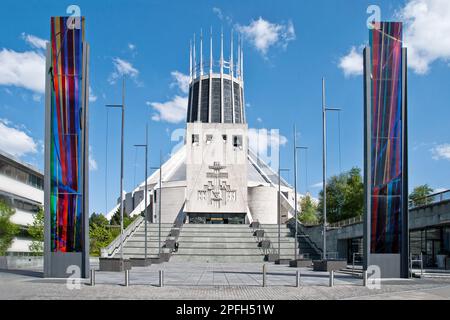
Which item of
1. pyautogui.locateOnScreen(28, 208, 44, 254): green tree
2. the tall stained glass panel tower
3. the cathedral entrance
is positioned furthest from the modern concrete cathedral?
the tall stained glass panel tower

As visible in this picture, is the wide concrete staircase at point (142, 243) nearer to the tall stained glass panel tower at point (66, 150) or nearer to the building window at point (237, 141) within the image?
the building window at point (237, 141)

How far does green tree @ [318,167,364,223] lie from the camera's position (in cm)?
6072

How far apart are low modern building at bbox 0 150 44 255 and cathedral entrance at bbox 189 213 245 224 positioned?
23.1m

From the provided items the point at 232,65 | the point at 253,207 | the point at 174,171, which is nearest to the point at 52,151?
the point at 253,207

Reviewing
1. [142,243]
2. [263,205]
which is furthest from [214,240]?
[263,205]

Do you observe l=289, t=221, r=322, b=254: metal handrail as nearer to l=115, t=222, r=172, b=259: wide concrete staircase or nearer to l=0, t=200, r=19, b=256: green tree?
l=115, t=222, r=172, b=259: wide concrete staircase

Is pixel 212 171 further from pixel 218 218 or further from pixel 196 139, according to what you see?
pixel 218 218

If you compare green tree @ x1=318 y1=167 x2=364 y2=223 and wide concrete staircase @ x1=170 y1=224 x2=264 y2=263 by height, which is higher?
green tree @ x1=318 y1=167 x2=364 y2=223

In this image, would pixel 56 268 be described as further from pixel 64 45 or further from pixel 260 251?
pixel 260 251

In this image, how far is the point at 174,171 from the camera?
117250 mm

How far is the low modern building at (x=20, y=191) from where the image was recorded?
148 feet

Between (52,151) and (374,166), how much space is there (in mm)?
13790

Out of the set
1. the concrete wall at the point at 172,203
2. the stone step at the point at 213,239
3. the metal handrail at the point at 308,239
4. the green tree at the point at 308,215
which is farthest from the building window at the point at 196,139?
the green tree at the point at 308,215

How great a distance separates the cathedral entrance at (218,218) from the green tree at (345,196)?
1326 centimetres
